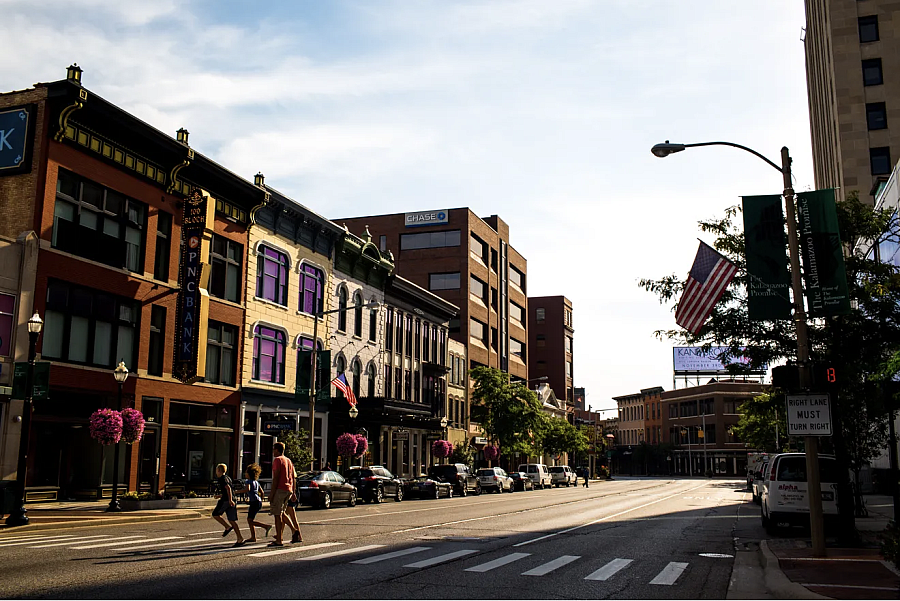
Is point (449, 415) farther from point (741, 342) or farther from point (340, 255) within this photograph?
point (741, 342)

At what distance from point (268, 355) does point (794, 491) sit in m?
26.3

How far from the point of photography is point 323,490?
3159cm

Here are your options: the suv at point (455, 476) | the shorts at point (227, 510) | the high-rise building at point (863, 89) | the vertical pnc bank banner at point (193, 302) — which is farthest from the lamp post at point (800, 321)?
the high-rise building at point (863, 89)

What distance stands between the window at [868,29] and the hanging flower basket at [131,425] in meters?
54.0

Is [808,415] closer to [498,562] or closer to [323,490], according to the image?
[498,562]

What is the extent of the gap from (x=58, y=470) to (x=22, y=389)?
14.4 ft

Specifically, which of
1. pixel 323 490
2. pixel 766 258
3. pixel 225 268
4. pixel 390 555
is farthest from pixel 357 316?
pixel 766 258

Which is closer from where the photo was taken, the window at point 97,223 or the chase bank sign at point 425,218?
the window at point 97,223

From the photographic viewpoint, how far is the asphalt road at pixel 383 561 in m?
10.9

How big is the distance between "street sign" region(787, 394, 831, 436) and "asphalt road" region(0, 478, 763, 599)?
2856 millimetres

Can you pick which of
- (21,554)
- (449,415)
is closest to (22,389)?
(21,554)

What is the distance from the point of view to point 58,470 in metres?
28.4

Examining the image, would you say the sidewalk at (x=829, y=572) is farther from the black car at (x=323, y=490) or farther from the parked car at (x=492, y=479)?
the parked car at (x=492, y=479)

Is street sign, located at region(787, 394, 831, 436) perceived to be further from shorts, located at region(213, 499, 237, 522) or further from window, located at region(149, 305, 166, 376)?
window, located at region(149, 305, 166, 376)
